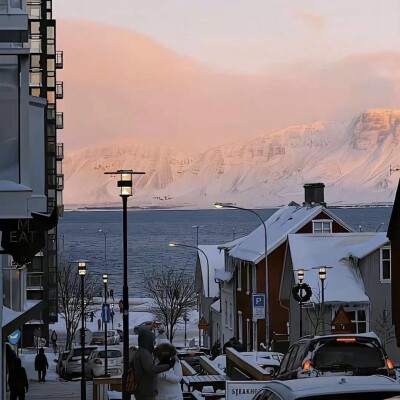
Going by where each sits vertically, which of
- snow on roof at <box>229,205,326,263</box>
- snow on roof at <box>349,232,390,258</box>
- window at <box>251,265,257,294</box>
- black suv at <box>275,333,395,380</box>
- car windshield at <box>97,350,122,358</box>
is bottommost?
car windshield at <box>97,350,122,358</box>

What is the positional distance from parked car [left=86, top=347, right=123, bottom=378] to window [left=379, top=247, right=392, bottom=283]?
43.1 feet

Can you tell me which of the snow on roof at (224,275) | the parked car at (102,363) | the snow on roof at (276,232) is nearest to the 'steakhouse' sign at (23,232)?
the parked car at (102,363)

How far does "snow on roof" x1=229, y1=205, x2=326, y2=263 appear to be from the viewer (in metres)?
60.8

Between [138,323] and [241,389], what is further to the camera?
[138,323]

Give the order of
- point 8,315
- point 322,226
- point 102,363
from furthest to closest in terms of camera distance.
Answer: point 322,226 < point 102,363 < point 8,315

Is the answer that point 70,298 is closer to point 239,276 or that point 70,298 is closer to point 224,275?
point 224,275

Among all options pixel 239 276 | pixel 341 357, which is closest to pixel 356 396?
pixel 341 357

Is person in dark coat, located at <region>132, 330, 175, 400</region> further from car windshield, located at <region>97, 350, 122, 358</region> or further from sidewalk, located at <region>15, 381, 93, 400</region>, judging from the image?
car windshield, located at <region>97, 350, 122, 358</region>

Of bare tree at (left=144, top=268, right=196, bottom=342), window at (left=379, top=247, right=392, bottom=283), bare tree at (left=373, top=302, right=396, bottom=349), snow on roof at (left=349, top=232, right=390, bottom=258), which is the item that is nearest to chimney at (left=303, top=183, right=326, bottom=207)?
snow on roof at (left=349, top=232, right=390, bottom=258)

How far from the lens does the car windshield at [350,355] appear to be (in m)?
19.7

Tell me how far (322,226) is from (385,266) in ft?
30.8

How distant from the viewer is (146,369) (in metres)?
16.1

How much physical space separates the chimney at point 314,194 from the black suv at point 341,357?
4311 cm

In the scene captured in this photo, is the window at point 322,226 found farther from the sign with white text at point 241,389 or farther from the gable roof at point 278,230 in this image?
the sign with white text at point 241,389
